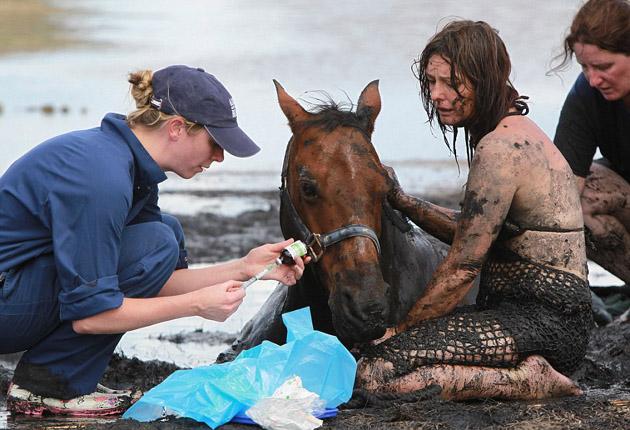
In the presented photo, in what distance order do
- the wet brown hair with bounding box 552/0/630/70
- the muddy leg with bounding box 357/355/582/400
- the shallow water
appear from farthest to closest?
the shallow water < the wet brown hair with bounding box 552/0/630/70 < the muddy leg with bounding box 357/355/582/400

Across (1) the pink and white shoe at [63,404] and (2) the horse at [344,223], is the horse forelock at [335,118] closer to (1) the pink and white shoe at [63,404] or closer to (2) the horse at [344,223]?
(2) the horse at [344,223]

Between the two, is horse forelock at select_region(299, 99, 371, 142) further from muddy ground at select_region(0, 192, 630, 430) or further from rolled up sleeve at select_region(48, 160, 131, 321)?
muddy ground at select_region(0, 192, 630, 430)

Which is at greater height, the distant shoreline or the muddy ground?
the distant shoreline

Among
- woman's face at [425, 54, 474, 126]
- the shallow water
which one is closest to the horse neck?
woman's face at [425, 54, 474, 126]

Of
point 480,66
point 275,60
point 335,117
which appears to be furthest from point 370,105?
point 275,60

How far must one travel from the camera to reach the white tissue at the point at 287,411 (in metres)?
4.79

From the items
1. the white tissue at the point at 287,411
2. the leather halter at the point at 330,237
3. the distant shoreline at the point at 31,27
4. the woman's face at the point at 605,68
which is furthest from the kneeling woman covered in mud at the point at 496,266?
the distant shoreline at the point at 31,27

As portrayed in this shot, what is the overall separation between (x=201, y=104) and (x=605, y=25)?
8.58ft

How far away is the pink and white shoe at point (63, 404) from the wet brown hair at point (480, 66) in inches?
83.3

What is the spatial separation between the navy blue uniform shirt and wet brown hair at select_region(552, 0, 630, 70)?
8.93 ft

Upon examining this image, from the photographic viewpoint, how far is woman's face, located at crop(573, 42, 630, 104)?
22.1 feet

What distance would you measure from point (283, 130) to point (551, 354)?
10697mm

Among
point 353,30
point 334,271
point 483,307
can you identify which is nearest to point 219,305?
point 334,271

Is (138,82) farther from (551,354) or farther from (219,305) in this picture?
(551,354)
